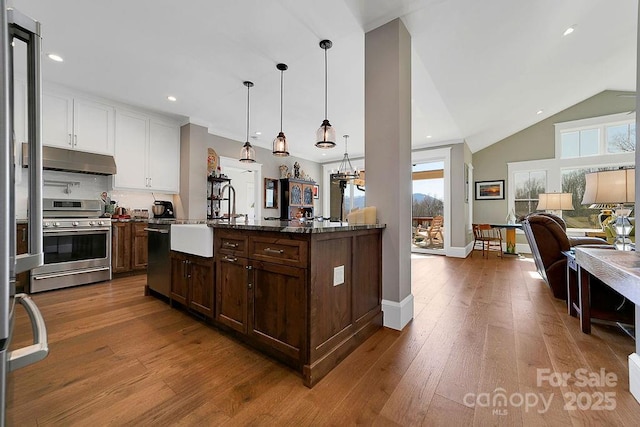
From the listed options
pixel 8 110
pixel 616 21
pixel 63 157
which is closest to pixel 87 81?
pixel 63 157

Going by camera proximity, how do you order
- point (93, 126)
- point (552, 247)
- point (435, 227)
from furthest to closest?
point (435, 227)
point (93, 126)
point (552, 247)

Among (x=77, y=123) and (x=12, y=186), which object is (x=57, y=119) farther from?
A: (x=12, y=186)

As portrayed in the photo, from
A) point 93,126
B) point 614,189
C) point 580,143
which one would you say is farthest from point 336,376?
point 580,143

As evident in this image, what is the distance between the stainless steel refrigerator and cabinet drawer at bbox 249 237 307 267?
3.49 ft

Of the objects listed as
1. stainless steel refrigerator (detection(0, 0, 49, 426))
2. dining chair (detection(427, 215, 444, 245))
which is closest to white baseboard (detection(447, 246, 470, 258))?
dining chair (detection(427, 215, 444, 245))

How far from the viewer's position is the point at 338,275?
5.82 feet

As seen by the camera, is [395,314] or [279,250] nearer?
[279,250]

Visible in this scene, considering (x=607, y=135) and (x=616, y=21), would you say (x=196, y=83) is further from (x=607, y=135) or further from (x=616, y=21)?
(x=607, y=135)

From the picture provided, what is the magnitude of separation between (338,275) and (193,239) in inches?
52.2

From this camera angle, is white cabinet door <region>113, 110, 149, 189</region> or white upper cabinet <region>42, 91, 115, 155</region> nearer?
white upper cabinet <region>42, 91, 115, 155</region>

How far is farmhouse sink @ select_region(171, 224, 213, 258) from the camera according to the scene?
214 centimetres

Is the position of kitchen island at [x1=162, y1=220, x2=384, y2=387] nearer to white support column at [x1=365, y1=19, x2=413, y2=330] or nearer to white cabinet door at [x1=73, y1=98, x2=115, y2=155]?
white support column at [x1=365, y1=19, x2=413, y2=330]

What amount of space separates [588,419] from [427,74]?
3.41m

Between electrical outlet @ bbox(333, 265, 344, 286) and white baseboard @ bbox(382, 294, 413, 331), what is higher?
electrical outlet @ bbox(333, 265, 344, 286)
